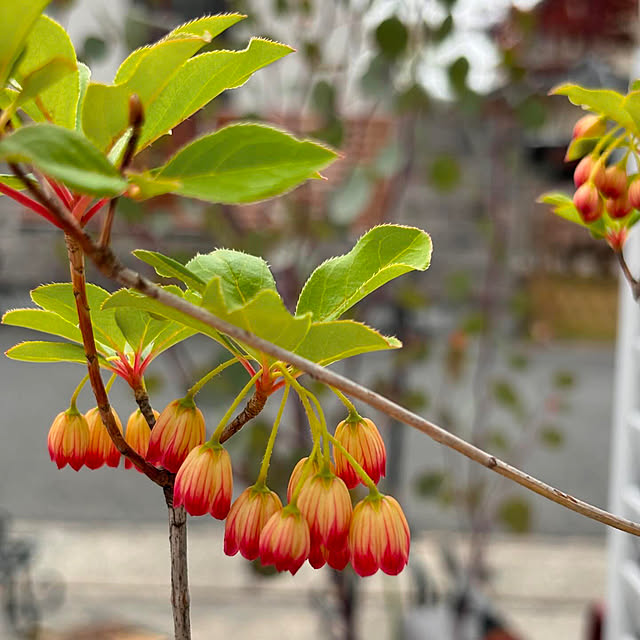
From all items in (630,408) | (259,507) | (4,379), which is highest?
(4,379)

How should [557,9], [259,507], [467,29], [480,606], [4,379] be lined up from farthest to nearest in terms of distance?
[557,9] → [4,379] → [480,606] → [467,29] → [259,507]

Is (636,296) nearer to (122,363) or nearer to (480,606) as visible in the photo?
(122,363)

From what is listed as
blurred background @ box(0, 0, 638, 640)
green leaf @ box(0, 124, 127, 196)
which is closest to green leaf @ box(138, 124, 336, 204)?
green leaf @ box(0, 124, 127, 196)

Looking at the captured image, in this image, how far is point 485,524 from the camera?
5.17 ft

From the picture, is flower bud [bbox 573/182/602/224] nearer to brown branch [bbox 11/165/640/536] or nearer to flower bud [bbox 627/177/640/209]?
flower bud [bbox 627/177/640/209]

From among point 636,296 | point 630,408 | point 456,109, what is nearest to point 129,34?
point 456,109

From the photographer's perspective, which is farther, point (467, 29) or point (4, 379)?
point (4, 379)

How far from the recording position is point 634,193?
1.05 ft

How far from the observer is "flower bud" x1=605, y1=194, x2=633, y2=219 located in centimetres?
32

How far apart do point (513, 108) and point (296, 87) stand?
39 cm

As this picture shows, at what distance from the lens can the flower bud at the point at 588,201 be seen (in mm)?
320

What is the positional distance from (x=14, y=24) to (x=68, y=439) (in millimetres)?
129

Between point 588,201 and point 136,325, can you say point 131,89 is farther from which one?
point 588,201

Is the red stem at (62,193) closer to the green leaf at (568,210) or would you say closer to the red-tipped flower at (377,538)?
the red-tipped flower at (377,538)
